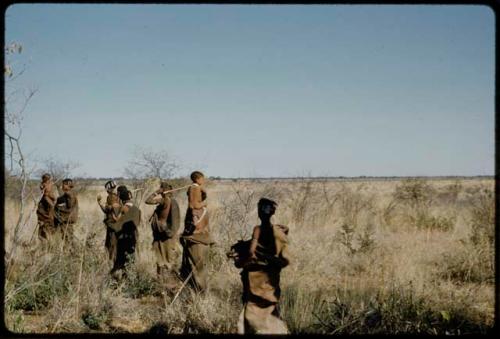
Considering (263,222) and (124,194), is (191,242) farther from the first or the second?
(263,222)

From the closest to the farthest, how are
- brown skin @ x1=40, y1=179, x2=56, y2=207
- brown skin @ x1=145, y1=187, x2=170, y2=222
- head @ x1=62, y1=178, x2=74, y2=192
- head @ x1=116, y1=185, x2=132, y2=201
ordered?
brown skin @ x1=145, y1=187, x2=170, y2=222 → head @ x1=116, y1=185, x2=132, y2=201 → brown skin @ x1=40, y1=179, x2=56, y2=207 → head @ x1=62, y1=178, x2=74, y2=192

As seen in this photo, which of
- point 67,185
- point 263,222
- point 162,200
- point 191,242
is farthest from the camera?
point 67,185

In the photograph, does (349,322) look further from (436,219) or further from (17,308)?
(436,219)

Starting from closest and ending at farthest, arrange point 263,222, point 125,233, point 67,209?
point 263,222 < point 125,233 < point 67,209

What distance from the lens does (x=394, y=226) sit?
14008 mm

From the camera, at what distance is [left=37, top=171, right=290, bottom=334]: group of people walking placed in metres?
4.68

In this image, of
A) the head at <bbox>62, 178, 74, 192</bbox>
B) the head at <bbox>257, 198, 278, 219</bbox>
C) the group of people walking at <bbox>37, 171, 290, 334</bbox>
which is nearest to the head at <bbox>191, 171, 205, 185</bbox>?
the group of people walking at <bbox>37, 171, 290, 334</bbox>

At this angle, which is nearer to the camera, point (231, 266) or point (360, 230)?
point (231, 266)

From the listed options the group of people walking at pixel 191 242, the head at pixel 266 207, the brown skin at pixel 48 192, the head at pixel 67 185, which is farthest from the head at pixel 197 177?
the head at pixel 67 185

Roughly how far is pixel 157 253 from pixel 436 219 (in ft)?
29.1

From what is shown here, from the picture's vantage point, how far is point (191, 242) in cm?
702

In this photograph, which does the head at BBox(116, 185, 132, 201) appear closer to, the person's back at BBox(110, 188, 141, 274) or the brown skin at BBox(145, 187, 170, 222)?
the person's back at BBox(110, 188, 141, 274)

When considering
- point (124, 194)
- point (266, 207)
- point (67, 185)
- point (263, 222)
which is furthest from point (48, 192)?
point (266, 207)

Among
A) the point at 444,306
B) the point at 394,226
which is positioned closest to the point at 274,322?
the point at 444,306
